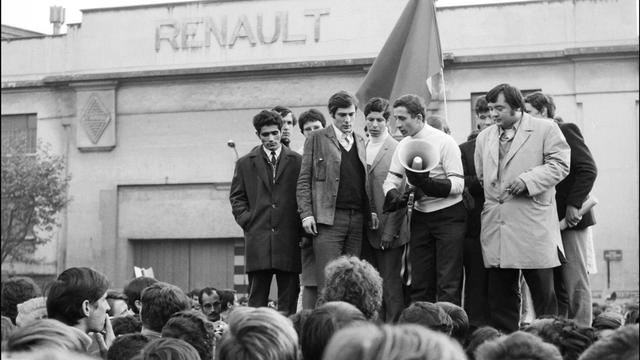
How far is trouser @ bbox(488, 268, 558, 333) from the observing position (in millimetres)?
8023

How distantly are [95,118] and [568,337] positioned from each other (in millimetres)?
27832

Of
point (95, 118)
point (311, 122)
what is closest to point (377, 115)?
point (311, 122)

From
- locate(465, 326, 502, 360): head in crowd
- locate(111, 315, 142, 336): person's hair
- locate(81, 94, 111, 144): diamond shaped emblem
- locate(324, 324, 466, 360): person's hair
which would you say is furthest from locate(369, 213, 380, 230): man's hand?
locate(81, 94, 111, 144): diamond shaped emblem

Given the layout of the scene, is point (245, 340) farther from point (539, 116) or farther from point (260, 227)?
point (539, 116)

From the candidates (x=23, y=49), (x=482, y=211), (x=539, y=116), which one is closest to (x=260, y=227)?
(x=482, y=211)

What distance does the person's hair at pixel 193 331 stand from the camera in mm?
5961

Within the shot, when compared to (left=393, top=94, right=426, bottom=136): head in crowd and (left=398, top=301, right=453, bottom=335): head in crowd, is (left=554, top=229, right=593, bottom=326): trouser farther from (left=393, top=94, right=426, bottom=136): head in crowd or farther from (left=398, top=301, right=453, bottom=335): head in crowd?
(left=398, top=301, right=453, bottom=335): head in crowd

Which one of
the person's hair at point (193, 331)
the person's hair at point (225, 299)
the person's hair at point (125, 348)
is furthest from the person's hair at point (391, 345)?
the person's hair at point (225, 299)

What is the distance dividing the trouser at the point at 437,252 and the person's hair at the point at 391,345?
585 centimetres

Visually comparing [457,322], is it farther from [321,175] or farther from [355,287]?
[321,175]

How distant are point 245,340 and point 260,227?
5170 millimetres

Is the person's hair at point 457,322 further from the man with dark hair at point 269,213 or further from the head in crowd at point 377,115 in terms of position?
the head in crowd at point 377,115

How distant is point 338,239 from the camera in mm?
8891

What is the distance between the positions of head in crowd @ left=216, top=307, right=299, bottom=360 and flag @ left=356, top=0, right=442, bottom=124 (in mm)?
8057
